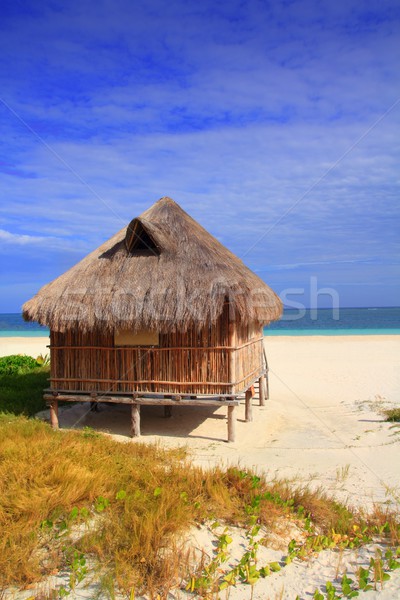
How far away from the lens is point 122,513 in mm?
4949

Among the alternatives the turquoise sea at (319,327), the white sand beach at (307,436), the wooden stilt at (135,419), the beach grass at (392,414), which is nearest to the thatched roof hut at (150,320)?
the wooden stilt at (135,419)

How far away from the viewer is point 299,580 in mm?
4340

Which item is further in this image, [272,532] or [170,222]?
[170,222]

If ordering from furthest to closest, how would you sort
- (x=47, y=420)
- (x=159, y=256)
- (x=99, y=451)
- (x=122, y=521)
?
1. (x=47, y=420)
2. (x=159, y=256)
3. (x=99, y=451)
4. (x=122, y=521)

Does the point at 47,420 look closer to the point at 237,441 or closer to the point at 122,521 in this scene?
the point at 237,441

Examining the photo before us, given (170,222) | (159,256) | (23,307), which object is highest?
(170,222)

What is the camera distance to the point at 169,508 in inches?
194

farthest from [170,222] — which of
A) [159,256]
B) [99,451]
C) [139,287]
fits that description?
[99,451]

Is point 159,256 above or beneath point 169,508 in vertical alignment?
above

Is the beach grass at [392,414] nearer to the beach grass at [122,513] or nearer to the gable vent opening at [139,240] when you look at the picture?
the beach grass at [122,513]

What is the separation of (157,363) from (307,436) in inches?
129

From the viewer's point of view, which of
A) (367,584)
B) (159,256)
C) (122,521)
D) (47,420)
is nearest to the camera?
(367,584)

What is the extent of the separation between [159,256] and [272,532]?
19.7 ft

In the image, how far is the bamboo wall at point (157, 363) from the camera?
9.11 m
